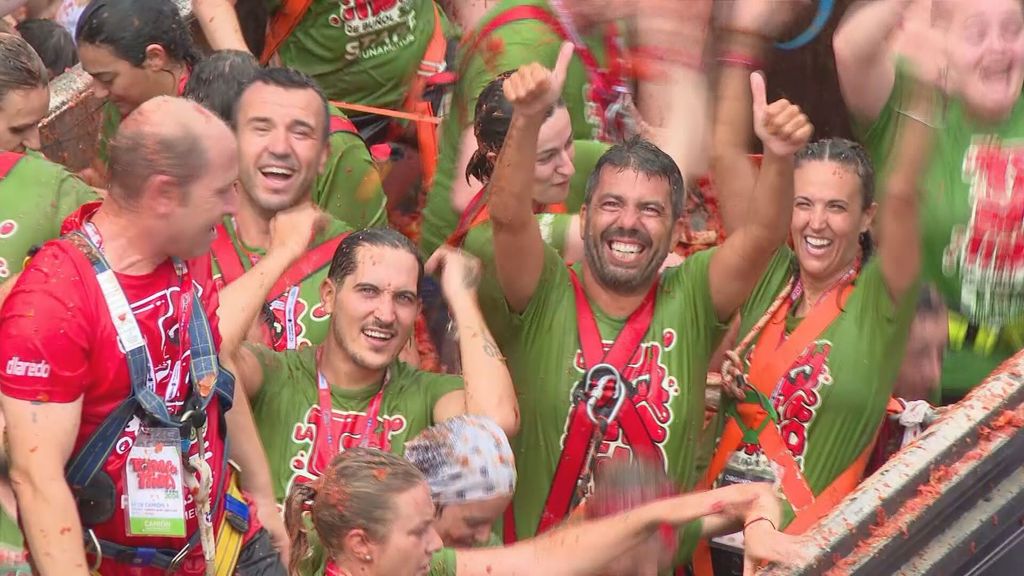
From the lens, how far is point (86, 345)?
3826 millimetres

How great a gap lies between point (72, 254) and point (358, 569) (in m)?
0.95

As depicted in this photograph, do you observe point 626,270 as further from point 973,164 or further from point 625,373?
point 973,164

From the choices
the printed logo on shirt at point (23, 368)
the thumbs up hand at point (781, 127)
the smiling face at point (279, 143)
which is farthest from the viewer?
the smiling face at point (279, 143)

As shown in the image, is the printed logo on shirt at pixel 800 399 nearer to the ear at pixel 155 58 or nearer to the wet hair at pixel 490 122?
the wet hair at pixel 490 122

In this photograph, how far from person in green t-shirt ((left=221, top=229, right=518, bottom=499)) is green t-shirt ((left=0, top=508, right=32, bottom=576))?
92 centimetres

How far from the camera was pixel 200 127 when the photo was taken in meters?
4.03

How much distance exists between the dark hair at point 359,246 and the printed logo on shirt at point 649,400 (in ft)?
2.06

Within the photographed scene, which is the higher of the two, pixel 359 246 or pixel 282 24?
pixel 282 24

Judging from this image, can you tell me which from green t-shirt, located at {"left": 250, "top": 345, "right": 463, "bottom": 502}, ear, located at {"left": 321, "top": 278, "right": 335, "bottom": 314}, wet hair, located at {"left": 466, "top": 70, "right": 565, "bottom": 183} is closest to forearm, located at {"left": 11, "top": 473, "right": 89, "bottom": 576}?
green t-shirt, located at {"left": 250, "top": 345, "right": 463, "bottom": 502}

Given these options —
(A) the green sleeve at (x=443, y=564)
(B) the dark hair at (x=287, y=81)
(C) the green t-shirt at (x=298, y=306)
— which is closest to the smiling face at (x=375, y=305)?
(C) the green t-shirt at (x=298, y=306)

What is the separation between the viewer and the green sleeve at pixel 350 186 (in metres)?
6.05

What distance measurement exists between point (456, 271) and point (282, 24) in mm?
2222

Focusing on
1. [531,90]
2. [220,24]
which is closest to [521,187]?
[531,90]

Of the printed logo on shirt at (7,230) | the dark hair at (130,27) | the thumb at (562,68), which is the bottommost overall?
the printed logo on shirt at (7,230)
